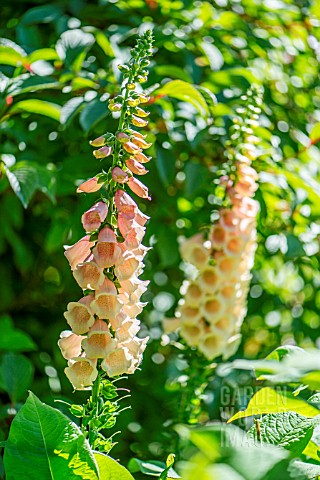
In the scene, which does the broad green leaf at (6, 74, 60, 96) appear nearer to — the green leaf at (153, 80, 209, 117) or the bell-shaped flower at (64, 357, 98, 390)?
the green leaf at (153, 80, 209, 117)

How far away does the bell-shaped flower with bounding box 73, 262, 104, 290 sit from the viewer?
3.47 ft

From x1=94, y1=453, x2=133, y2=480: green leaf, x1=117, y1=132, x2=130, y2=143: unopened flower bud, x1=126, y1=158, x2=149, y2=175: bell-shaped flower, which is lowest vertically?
x1=94, y1=453, x2=133, y2=480: green leaf

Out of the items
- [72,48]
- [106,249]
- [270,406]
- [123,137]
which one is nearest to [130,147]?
[123,137]

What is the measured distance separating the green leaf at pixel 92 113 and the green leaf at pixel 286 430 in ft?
2.57

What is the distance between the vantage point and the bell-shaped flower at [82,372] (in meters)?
1.05

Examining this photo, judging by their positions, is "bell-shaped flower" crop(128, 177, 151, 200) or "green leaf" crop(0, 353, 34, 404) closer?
"bell-shaped flower" crop(128, 177, 151, 200)

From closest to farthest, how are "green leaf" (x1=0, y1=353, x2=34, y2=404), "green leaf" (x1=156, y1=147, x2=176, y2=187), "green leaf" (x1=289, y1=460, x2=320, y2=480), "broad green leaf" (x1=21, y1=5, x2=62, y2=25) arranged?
"green leaf" (x1=289, y1=460, x2=320, y2=480) < "green leaf" (x1=0, y1=353, x2=34, y2=404) < "green leaf" (x1=156, y1=147, x2=176, y2=187) < "broad green leaf" (x1=21, y1=5, x2=62, y2=25)

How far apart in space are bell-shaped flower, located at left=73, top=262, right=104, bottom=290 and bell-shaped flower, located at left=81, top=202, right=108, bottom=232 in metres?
0.06

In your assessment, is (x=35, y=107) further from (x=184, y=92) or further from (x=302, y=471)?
(x=302, y=471)

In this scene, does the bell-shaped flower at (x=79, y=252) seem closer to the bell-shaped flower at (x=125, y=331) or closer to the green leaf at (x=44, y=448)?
the bell-shaped flower at (x=125, y=331)

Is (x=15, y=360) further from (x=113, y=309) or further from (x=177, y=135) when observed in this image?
(x=177, y=135)

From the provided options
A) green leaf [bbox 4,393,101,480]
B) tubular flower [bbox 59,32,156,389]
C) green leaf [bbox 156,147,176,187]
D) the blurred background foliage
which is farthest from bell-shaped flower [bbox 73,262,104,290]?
green leaf [bbox 156,147,176,187]

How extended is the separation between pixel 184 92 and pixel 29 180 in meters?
0.38

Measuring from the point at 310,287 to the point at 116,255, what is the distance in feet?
5.11
